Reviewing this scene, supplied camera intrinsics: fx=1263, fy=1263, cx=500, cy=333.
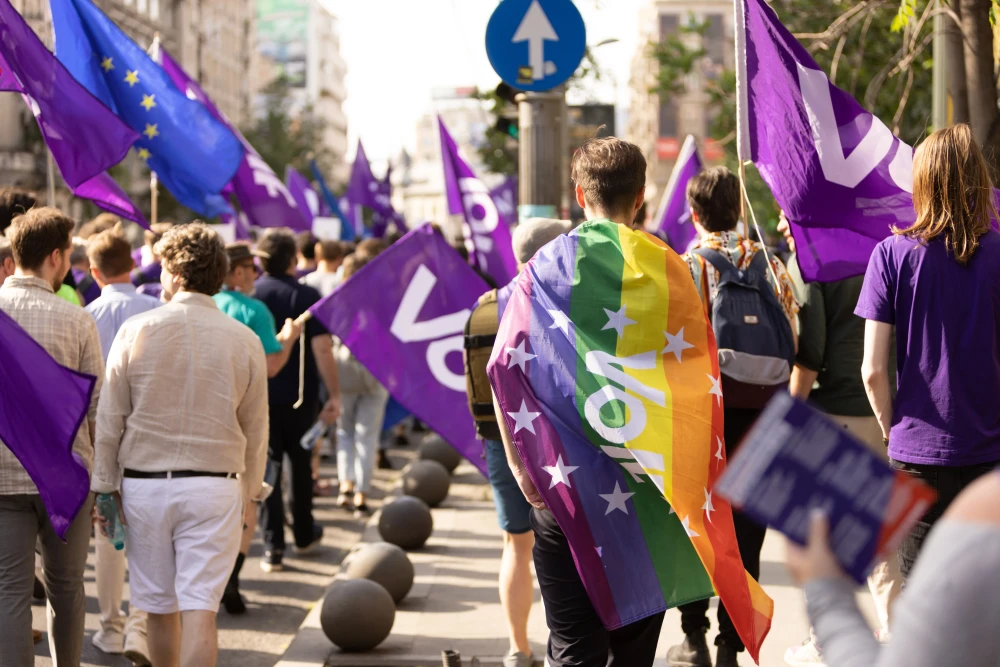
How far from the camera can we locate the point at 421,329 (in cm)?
689

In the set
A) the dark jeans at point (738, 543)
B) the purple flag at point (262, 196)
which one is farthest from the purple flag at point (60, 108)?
the purple flag at point (262, 196)

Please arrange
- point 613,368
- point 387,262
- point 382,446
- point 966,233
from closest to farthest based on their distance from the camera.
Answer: point 613,368, point 966,233, point 387,262, point 382,446

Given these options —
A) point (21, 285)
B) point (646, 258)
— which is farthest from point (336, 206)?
point (646, 258)

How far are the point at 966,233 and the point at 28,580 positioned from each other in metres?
3.51

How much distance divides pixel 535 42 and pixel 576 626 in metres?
5.22

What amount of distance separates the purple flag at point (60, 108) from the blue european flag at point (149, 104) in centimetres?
117

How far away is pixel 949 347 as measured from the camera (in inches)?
159

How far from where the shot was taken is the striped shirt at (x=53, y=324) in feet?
15.9

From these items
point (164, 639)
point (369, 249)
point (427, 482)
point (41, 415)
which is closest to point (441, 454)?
point (427, 482)

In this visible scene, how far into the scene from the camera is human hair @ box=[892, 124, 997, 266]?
4023 millimetres

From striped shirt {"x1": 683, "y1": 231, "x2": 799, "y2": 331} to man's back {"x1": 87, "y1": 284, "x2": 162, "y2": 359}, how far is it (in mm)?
2728

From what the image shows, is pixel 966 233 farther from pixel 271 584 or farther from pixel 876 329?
pixel 271 584

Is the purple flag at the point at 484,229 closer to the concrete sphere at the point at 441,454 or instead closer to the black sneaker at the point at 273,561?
the concrete sphere at the point at 441,454

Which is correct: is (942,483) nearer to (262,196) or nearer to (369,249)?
(369,249)
